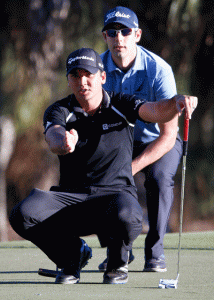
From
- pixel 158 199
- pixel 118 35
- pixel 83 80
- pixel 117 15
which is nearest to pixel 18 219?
pixel 83 80

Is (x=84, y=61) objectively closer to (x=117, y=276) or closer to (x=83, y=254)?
(x=83, y=254)

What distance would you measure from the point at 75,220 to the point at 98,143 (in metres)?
0.47

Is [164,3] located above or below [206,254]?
above

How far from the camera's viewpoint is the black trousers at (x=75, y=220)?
3.61 meters

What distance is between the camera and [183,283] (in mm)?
3551

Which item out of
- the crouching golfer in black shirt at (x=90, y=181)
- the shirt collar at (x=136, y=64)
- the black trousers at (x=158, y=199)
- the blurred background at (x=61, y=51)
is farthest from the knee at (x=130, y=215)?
the blurred background at (x=61, y=51)

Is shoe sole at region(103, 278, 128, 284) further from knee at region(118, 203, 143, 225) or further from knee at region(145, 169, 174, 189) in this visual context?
knee at region(145, 169, 174, 189)

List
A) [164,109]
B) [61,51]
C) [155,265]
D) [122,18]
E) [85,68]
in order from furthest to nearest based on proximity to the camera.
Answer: [61,51] < [122,18] < [155,265] < [85,68] < [164,109]

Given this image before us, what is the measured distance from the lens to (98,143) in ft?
12.5

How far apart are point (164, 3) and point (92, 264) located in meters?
9.84

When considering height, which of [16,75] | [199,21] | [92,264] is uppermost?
[199,21]

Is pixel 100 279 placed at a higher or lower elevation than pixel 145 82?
lower

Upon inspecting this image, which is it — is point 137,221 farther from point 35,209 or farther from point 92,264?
point 92,264

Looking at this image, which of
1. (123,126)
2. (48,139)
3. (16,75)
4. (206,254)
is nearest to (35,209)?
(48,139)
